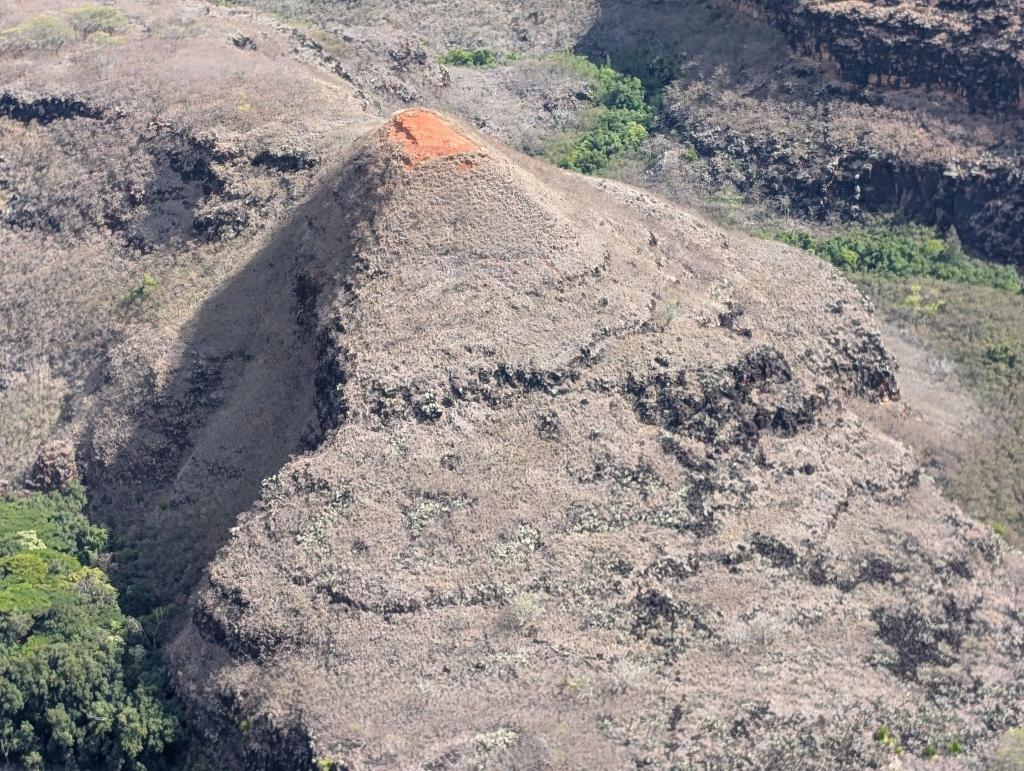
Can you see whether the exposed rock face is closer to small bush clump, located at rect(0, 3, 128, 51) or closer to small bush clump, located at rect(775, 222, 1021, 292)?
small bush clump, located at rect(775, 222, 1021, 292)

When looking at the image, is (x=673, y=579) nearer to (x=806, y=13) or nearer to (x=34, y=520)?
(x=34, y=520)

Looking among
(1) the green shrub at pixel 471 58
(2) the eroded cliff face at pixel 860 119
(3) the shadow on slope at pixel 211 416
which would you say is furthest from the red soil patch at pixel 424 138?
(1) the green shrub at pixel 471 58

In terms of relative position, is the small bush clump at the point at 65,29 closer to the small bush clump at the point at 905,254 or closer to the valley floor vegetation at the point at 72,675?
the valley floor vegetation at the point at 72,675

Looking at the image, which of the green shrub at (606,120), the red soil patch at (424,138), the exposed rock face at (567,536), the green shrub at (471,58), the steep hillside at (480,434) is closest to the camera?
the exposed rock face at (567,536)

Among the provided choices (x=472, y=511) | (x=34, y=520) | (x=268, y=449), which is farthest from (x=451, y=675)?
(x=34, y=520)

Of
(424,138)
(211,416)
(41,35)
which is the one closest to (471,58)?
(41,35)

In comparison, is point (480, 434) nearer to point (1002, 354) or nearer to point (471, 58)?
point (1002, 354)

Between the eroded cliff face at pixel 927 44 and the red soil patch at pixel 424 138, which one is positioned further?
the eroded cliff face at pixel 927 44
